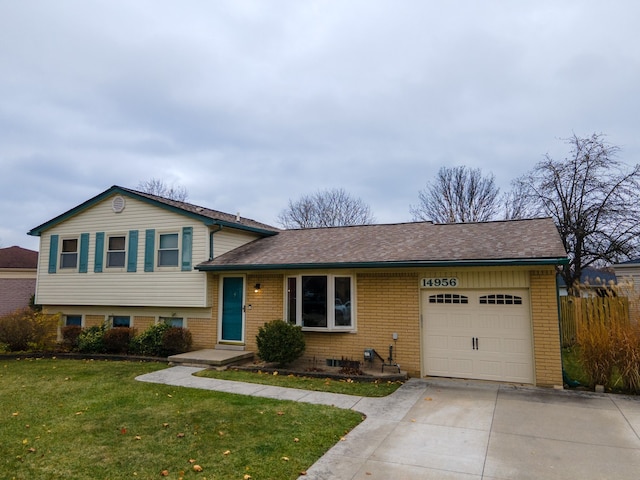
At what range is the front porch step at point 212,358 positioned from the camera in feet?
33.8

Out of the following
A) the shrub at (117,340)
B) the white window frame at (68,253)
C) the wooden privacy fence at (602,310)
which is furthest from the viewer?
the white window frame at (68,253)

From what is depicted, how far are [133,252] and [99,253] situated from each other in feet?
5.02

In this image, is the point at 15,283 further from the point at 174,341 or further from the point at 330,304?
the point at 330,304


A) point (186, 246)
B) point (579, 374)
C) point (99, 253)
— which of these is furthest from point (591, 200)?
point (99, 253)

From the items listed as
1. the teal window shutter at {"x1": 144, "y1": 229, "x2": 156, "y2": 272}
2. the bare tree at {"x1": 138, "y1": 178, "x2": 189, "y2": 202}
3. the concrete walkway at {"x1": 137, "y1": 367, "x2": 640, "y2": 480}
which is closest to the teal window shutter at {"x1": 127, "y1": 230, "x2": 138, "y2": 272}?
the teal window shutter at {"x1": 144, "y1": 229, "x2": 156, "y2": 272}

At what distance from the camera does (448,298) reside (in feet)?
30.8

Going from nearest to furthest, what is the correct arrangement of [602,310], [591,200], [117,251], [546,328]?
[602,310], [546,328], [117,251], [591,200]

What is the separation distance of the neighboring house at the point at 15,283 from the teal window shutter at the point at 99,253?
339 inches

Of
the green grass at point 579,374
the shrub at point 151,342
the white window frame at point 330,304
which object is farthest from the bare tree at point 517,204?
the shrub at point 151,342

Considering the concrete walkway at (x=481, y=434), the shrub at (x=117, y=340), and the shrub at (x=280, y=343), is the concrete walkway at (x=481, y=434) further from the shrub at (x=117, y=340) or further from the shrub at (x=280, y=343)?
the shrub at (x=117, y=340)

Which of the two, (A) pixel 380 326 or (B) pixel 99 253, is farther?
(B) pixel 99 253

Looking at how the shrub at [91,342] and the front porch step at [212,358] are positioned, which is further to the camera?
the shrub at [91,342]

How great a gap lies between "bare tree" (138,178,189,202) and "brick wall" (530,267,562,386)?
30.7 m

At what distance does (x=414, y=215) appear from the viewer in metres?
31.4
